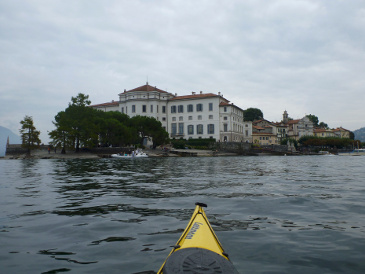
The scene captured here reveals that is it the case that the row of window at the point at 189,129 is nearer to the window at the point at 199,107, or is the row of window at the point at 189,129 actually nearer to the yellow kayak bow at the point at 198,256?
the window at the point at 199,107

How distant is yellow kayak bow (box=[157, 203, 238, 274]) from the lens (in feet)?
9.36

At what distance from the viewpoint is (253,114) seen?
11981 centimetres

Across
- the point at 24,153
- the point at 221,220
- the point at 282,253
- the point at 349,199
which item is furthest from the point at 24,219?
the point at 24,153

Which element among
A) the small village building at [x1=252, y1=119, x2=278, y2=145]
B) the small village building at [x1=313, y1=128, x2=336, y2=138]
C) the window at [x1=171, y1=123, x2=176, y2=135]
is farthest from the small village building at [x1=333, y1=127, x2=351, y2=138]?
the window at [x1=171, y1=123, x2=176, y2=135]

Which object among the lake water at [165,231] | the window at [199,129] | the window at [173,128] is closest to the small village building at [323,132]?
the window at [199,129]

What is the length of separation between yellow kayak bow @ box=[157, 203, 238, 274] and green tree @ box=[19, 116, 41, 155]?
184ft

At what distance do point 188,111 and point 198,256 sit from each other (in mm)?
79937

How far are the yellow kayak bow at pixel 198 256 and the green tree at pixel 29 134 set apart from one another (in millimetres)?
56012

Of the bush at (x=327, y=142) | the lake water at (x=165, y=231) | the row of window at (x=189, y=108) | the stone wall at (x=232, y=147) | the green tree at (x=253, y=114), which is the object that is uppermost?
the green tree at (x=253, y=114)

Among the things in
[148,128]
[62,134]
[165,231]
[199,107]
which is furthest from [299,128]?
[165,231]

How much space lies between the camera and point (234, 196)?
959 cm

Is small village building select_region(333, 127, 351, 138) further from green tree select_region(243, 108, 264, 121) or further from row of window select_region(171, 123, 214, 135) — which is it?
row of window select_region(171, 123, 214, 135)

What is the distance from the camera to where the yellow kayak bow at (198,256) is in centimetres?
285

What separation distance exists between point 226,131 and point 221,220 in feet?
242
